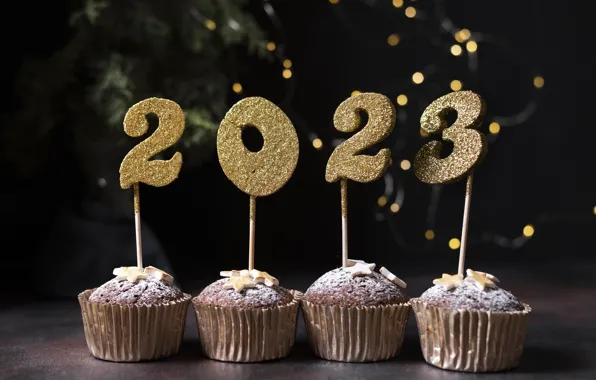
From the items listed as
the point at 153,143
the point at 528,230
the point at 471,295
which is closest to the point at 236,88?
the point at 528,230

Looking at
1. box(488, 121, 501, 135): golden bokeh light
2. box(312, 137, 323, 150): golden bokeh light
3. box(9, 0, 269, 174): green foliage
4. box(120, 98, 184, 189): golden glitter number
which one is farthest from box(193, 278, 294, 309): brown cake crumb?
box(488, 121, 501, 135): golden bokeh light

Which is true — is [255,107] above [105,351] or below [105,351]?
above

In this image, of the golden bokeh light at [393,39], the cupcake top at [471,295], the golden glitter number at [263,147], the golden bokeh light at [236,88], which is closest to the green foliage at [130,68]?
the golden bokeh light at [236,88]

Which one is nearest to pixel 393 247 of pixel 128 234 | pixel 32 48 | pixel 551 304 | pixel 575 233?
pixel 575 233

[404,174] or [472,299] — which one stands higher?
[404,174]

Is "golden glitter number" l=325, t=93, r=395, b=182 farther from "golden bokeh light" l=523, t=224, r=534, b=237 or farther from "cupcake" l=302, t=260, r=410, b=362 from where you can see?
"golden bokeh light" l=523, t=224, r=534, b=237

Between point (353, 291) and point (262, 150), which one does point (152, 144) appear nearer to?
point (262, 150)

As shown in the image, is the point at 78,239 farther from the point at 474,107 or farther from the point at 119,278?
the point at 474,107
